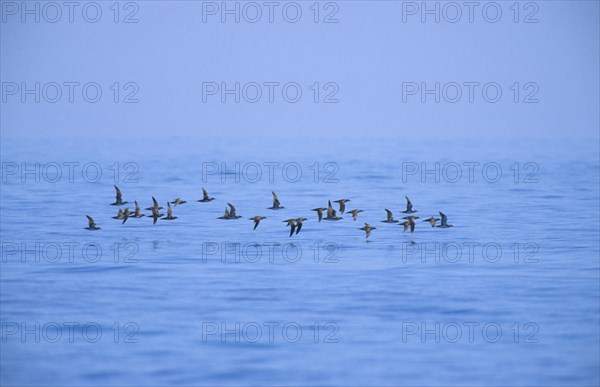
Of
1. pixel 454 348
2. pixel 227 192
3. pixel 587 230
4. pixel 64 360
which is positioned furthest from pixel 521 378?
pixel 227 192

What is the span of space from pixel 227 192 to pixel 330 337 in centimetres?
4550

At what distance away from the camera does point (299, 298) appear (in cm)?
3553

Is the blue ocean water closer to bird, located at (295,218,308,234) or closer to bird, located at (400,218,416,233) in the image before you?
bird, located at (400,218,416,233)

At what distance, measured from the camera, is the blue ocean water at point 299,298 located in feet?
92.9

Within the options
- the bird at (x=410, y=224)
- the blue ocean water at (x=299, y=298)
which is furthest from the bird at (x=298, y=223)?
the bird at (x=410, y=224)

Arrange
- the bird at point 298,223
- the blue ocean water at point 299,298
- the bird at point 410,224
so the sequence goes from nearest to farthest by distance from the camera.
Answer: the blue ocean water at point 299,298, the bird at point 298,223, the bird at point 410,224

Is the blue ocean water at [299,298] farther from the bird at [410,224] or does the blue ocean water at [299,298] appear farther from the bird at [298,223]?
the bird at [298,223]

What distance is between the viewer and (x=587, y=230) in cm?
5091

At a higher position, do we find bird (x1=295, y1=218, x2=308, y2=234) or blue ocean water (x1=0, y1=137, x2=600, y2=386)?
bird (x1=295, y1=218, x2=308, y2=234)

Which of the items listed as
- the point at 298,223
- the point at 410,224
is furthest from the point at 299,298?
the point at 410,224

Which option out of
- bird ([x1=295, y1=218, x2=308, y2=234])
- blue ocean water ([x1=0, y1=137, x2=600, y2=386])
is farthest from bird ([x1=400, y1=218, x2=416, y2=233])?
bird ([x1=295, y1=218, x2=308, y2=234])

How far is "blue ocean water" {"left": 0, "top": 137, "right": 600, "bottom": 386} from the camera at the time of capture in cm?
2831

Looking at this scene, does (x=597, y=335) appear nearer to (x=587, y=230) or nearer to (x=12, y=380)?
(x=12, y=380)

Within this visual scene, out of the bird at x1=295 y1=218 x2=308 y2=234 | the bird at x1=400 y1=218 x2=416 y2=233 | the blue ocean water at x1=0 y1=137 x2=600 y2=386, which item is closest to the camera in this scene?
the blue ocean water at x1=0 y1=137 x2=600 y2=386
